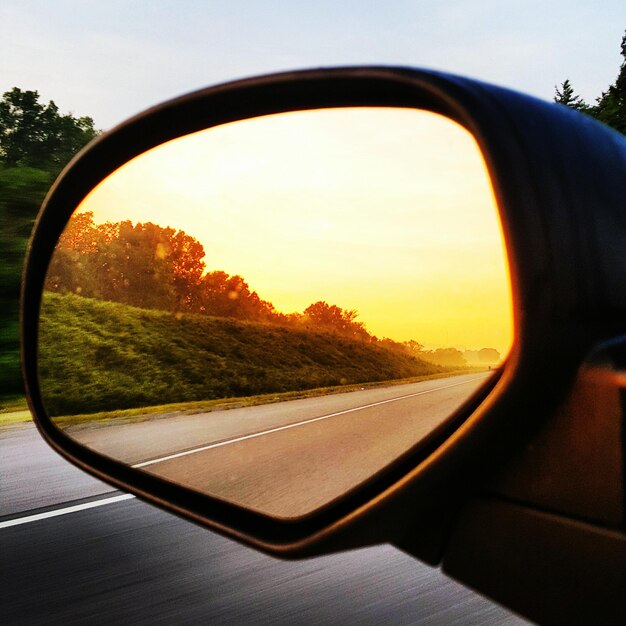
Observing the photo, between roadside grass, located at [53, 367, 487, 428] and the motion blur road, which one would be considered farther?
the motion blur road

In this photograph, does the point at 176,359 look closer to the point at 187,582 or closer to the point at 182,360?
the point at 182,360

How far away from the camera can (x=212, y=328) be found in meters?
1.88

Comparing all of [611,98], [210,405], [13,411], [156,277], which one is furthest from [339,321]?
[611,98]

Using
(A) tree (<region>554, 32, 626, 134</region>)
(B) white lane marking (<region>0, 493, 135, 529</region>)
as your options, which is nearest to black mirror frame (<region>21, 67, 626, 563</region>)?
(B) white lane marking (<region>0, 493, 135, 529</region>)

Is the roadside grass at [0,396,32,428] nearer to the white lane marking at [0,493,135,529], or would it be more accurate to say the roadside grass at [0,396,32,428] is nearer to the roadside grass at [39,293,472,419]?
the white lane marking at [0,493,135,529]

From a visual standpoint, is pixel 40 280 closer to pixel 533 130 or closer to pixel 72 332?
pixel 72 332

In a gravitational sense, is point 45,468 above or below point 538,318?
below

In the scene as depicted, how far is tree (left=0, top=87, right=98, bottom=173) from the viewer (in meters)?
57.6

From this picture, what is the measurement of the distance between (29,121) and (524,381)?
2598 inches

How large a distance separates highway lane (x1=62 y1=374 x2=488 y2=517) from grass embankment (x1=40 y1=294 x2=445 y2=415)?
7 centimetres

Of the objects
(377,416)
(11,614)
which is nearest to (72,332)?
(11,614)

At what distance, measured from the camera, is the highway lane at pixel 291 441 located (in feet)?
4.35

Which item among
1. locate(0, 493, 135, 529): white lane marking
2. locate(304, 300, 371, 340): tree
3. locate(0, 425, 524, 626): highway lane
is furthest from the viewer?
locate(0, 493, 135, 529): white lane marking

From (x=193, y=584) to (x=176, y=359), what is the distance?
181 centimetres
